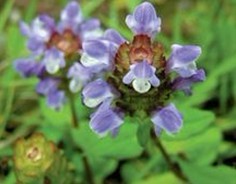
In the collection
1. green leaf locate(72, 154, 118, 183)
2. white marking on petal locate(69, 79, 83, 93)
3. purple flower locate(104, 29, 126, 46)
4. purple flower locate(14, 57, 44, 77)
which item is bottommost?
green leaf locate(72, 154, 118, 183)

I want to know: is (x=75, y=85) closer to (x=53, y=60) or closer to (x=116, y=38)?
(x=53, y=60)

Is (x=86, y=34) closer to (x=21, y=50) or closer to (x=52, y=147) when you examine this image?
(x=52, y=147)

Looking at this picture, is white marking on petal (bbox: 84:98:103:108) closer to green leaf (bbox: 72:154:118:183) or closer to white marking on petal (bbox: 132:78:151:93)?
white marking on petal (bbox: 132:78:151:93)

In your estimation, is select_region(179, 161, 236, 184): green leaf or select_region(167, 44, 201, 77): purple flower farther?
select_region(179, 161, 236, 184): green leaf

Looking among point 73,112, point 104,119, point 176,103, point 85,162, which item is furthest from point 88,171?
point 104,119

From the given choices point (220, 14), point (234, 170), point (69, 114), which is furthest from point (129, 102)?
point (220, 14)

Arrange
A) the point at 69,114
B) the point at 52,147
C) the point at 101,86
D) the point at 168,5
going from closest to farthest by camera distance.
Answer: the point at 101,86 → the point at 52,147 → the point at 69,114 → the point at 168,5

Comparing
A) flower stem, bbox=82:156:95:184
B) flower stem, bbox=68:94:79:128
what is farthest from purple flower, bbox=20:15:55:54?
flower stem, bbox=82:156:95:184
